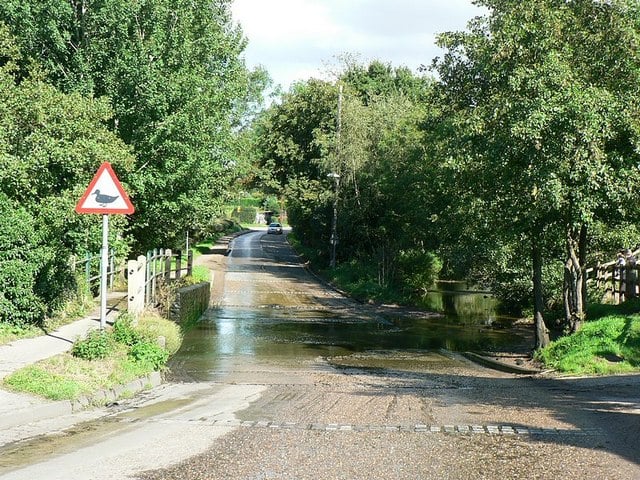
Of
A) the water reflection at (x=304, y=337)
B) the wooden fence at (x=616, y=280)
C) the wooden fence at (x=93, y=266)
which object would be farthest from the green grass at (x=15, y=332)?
the wooden fence at (x=616, y=280)

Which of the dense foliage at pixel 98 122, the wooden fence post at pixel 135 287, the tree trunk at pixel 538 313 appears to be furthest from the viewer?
the tree trunk at pixel 538 313

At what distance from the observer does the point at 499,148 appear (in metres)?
15.7

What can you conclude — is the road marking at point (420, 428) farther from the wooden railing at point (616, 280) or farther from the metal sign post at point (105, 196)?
the wooden railing at point (616, 280)

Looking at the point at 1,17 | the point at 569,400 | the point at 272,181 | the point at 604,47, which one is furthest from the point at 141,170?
the point at 272,181

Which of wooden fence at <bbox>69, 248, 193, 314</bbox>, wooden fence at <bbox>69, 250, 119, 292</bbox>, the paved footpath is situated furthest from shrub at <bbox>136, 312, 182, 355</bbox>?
wooden fence at <bbox>69, 250, 119, 292</bbox>

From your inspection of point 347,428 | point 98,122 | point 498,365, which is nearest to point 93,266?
point 98,122

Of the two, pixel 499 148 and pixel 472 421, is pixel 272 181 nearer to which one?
pixel 499 148

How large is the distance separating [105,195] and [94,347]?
2141mm

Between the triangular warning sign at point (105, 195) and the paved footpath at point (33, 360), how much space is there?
198 cm

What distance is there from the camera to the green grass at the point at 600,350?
1360 cm

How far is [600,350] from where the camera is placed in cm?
1422

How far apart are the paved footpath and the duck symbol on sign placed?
2.04 metres

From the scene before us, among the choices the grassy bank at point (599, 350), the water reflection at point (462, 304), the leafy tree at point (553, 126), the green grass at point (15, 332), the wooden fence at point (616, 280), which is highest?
the leafy tree at point (553, 126)

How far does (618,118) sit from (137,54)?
14775mm
